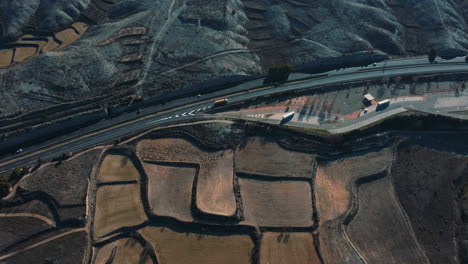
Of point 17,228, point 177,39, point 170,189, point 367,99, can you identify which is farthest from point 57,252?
point 367,99

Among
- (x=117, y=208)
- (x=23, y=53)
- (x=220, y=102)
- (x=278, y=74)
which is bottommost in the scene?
(x=117, y=208)

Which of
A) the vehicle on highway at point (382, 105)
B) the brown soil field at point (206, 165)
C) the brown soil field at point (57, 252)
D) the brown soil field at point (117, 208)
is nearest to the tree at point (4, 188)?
the brown soil field at point (57, 252)

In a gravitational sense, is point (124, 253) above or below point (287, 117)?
below

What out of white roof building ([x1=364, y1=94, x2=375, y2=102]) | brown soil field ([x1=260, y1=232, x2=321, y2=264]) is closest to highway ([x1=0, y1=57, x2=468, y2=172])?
white roof building ([x1=364, y1=94, x2=375, y2=102])

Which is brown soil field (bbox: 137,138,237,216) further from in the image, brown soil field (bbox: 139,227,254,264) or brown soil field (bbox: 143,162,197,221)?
brown soil field (bbox: 139,227,254,264)

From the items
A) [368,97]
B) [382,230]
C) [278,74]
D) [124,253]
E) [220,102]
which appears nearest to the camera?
[124,253]

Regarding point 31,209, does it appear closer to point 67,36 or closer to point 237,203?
point 237,203
